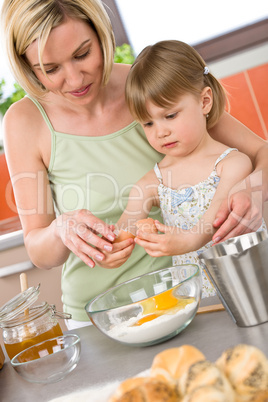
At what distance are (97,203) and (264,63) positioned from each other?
5.65 ft

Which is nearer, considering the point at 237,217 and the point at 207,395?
the point at 207,395

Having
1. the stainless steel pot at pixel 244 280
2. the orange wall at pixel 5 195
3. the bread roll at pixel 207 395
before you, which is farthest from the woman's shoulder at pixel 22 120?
the orange wall at pixel 5 195

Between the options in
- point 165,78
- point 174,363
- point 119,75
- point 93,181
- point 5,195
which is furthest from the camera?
point 5,195

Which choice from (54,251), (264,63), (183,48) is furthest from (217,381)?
(264,63)

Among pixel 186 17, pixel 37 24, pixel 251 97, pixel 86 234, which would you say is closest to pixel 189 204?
pixel 86 234

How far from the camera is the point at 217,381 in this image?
0.46 m

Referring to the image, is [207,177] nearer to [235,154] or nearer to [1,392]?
[235,154]

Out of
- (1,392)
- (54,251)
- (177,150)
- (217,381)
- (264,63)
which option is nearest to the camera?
(217,381)

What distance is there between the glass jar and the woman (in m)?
0.30

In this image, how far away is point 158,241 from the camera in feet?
3.77

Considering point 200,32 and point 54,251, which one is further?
point 200,32

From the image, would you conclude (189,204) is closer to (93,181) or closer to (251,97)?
(93,181)

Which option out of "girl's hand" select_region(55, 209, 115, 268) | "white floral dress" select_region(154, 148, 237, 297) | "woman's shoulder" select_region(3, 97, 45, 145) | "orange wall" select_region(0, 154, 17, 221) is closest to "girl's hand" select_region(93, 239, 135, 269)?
"girl's hand" select_region(55, 209, 115, 268)

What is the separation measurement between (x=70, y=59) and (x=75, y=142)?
1.03 feet
